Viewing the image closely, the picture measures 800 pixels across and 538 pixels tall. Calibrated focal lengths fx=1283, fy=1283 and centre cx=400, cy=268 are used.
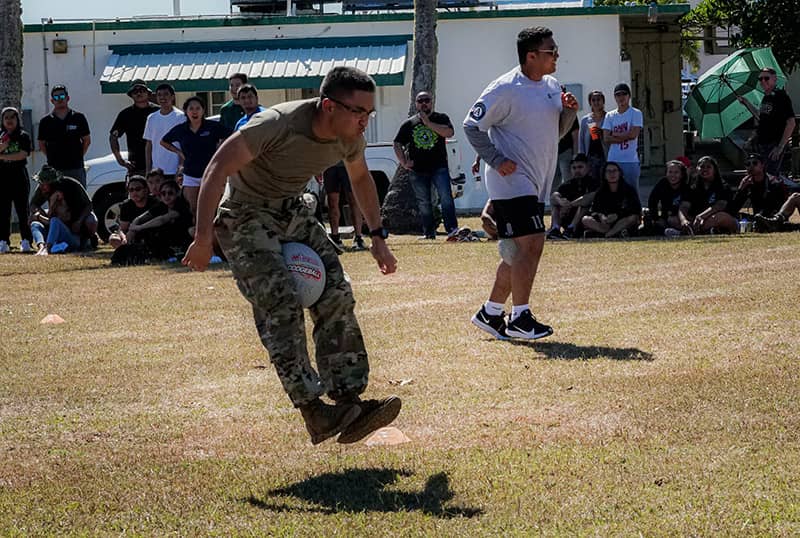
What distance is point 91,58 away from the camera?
2666 centimetres

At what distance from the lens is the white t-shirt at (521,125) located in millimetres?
8258

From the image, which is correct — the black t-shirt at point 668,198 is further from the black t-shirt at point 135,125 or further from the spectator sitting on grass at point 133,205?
the black t-shirt at point 135,125

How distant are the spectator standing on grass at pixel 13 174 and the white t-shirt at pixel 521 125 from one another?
10405 mm

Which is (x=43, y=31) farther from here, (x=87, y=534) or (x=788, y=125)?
(x=87, y=534)

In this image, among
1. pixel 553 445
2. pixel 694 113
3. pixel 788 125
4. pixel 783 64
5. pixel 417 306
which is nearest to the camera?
pixel 553 445

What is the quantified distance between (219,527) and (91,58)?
2339 cm

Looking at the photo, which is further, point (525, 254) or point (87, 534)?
point (525, 254)

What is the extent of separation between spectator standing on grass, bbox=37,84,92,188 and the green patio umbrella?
11.6m

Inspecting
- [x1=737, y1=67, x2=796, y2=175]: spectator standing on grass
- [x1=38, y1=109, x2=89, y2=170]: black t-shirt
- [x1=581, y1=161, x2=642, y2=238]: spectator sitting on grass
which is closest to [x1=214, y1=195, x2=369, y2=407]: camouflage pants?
[x1=581, y1=161, x2=642, y2=238]: spectator sitting on grass

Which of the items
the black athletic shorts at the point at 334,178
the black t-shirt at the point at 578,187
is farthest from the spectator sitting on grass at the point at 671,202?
the black athletic shorts at the point at 334,178

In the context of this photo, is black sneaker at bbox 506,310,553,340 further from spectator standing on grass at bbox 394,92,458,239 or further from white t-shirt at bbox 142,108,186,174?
spectator standing on grass at bbox 394,92,458,239

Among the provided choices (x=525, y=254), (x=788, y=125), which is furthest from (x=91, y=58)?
(x=525, y=254)

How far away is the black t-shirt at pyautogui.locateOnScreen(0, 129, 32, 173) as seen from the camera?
56.4ft

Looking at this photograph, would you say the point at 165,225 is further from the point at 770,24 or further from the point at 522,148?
the point at 770,24
